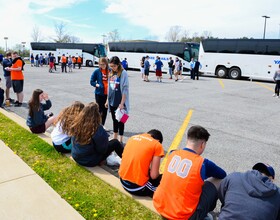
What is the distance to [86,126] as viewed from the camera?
12.6ft

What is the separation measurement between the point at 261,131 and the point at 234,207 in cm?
505

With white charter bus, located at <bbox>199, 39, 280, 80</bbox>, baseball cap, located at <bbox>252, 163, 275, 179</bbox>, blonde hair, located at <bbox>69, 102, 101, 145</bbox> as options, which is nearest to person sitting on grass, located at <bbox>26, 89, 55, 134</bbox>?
blonde hair, located at <bbox>69, 102, 101, 145</bbox>

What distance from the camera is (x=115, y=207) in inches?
122

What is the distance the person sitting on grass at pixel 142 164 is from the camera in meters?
3.05

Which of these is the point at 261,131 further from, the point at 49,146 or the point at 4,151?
the point at 4,151

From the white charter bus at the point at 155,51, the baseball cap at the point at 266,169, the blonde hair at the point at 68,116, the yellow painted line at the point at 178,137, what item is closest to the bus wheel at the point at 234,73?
the white charter bus at the point at 155,51

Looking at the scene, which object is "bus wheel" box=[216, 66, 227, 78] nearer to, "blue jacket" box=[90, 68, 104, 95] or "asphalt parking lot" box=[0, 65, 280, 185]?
"asphalt parking lot" box=[0, 65, 280, 185]

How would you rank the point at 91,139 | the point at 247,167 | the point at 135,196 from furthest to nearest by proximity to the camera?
1. the point at 247,167
2. the point at 91,139
3. the point at 135,196

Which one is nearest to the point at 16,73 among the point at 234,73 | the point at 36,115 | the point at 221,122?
the point at 36,115

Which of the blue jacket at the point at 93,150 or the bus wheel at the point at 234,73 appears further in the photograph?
the bus wheel at the point at 234,73

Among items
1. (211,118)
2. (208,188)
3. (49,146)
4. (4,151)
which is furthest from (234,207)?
(211,118)

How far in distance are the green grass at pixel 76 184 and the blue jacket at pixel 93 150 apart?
6.0 inches

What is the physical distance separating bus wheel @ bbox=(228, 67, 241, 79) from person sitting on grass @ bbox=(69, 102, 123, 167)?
70.3 ft

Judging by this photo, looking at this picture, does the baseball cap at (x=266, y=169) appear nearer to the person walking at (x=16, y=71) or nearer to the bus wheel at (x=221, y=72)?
the person walking at (x=16, y=71)
